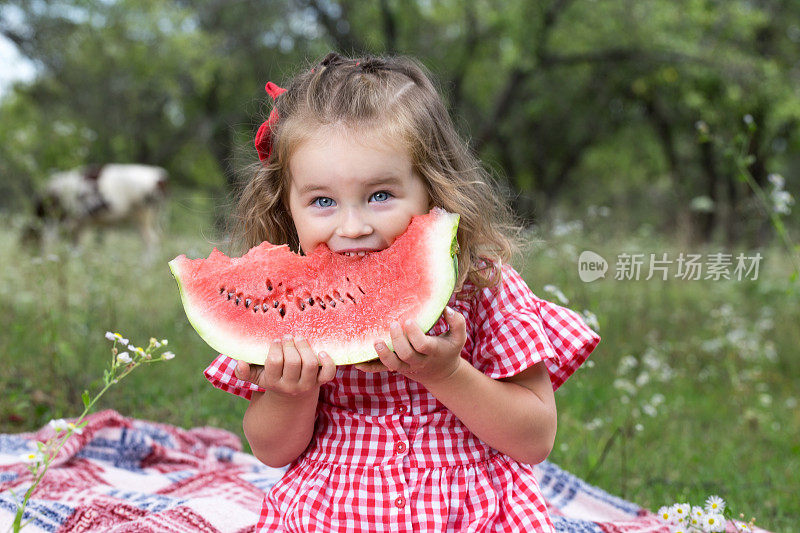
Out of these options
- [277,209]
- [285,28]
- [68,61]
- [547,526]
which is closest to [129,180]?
[68,61]

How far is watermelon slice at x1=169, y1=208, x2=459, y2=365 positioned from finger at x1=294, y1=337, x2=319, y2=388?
6 centimetres

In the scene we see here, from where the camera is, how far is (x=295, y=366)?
1.29m

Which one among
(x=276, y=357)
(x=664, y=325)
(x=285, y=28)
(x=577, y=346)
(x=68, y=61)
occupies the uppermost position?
(x=285, y=28)

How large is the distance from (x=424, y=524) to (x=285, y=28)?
Result: 443 inches

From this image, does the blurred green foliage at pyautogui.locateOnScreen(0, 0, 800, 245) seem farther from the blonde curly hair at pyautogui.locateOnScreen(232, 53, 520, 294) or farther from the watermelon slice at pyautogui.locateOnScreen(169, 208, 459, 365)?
the watermelon slice at pyautogui.locateOnScreen(169, 208, 459, 365)

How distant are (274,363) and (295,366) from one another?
0.04 m

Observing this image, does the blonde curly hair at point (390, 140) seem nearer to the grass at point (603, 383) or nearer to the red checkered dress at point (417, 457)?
the red checkered dress at point (417, 457)

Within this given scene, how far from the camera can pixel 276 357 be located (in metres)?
1.29

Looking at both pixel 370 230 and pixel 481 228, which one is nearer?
pixel 370 230

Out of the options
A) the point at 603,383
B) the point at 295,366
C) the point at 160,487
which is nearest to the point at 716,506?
the point at 295,366

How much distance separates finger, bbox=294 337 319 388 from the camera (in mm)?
1286

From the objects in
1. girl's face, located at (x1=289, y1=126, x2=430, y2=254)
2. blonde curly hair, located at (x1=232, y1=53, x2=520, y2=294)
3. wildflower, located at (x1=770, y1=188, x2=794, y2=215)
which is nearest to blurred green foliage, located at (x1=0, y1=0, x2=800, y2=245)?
wildflower, located at (x1=770, y1=188, x2=794, y2=215)

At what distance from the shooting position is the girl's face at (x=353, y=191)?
1.41 metres

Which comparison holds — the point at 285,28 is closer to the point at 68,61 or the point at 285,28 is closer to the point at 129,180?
the point at 68,61
